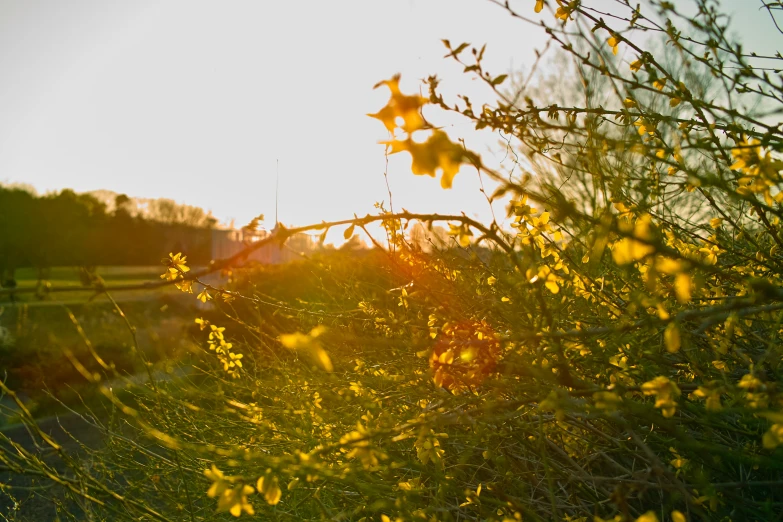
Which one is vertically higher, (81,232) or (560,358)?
(81,232)

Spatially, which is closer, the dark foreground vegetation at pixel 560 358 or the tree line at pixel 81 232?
the dark foreground vegetation at pixel 560 358

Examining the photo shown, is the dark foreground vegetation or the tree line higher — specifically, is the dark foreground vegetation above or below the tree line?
below

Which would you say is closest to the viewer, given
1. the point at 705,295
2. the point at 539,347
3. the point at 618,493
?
the point at 618,493

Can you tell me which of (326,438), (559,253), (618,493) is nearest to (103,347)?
(326,438)

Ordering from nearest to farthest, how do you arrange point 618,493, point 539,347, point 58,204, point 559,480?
1. point 618,493
2. point 539,347
3. point 559,480
4. point 58,204

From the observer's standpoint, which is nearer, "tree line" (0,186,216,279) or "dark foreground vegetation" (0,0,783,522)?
"dark foreground vegetation" (0,0,783,522)

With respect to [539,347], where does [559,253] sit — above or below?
above

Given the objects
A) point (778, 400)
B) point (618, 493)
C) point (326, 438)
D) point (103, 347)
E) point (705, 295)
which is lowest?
point (103, 347)

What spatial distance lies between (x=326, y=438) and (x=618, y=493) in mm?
1421

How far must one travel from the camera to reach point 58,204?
1711cm

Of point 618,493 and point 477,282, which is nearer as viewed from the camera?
point 618,493

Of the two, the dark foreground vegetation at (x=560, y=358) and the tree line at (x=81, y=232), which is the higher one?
the tree line at (x=81, y=232)

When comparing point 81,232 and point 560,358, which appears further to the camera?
point 81,232

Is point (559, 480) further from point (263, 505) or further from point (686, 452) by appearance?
point (263, 505)
